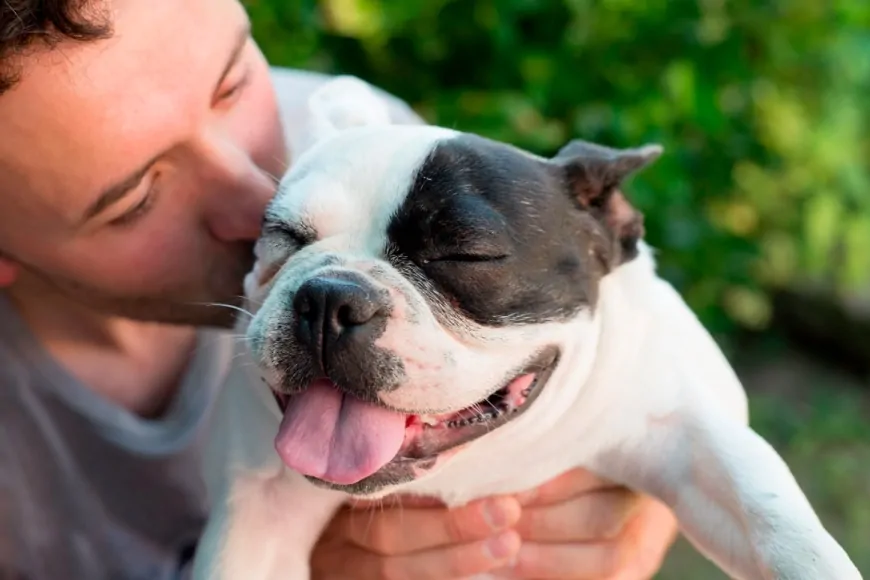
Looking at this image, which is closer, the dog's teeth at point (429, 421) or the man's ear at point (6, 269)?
the dog's teeth at point (429, 421)

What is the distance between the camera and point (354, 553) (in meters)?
1.23

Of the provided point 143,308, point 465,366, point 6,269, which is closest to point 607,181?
point 465,366

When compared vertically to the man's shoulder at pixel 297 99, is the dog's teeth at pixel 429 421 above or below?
above

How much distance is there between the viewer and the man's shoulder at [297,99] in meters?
1.52

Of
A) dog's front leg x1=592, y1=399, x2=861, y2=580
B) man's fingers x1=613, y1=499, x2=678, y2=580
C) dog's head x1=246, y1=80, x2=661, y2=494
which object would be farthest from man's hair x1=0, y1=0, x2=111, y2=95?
man's fingers x1=613, y1=499, x2=678, y2=580

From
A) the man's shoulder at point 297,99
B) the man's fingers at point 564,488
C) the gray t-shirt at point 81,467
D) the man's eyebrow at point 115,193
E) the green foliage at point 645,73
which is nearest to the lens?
the man's eyebrow at point 115,193

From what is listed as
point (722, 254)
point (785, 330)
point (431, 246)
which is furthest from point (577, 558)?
point (785, 330)

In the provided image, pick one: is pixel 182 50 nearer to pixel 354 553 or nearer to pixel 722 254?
pixel 354 553

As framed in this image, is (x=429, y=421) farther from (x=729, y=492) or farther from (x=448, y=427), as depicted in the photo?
(x=729, y=492)

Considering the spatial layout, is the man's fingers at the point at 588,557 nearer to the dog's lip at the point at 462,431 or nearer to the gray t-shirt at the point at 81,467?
the dog's lip at the point at 462,431

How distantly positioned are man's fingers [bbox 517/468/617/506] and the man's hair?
76 cm

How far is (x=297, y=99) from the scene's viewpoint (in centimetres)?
163

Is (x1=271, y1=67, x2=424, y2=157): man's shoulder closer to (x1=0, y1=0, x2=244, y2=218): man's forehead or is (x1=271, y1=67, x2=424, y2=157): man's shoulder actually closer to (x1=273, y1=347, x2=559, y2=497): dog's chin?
(x1=0, y1=0, x2=244, y2=218): man's forehead

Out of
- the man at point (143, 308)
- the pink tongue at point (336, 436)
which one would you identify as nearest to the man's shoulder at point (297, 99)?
the man at point (143, 308)
